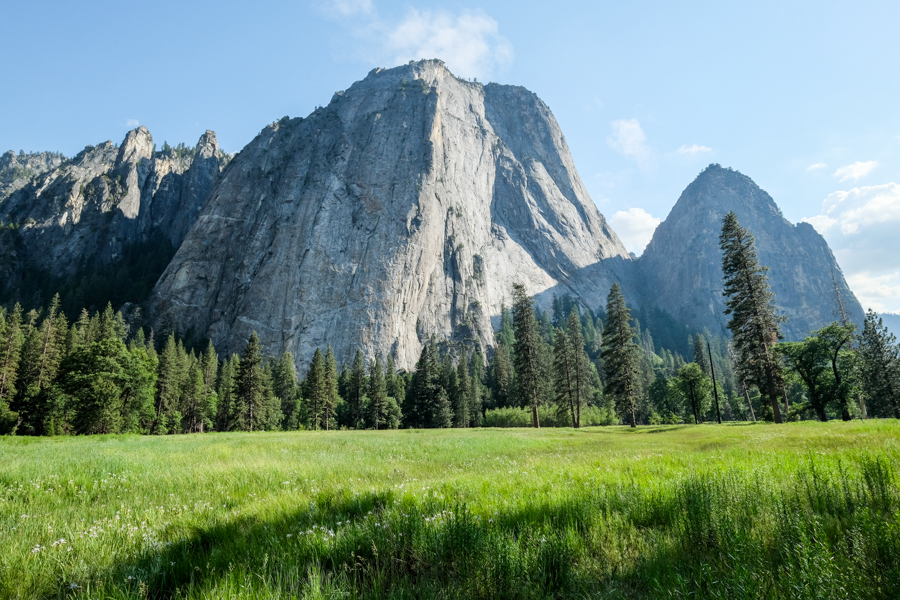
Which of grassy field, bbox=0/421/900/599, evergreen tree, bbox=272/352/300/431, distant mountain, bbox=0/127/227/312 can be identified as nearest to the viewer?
grassy field, bbox=0/421/900/599

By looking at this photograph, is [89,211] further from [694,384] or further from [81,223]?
[694,384]

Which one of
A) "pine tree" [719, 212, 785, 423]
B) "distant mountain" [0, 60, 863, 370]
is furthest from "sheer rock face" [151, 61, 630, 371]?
"pine tree" [719, 212, 785, 423]

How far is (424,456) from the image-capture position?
12.1 meters

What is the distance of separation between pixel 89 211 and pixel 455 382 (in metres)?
189

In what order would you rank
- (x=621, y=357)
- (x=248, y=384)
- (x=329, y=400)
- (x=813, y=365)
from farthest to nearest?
(x=329, y=400) → (x=248, y=384) → (x=813, y=365) → (x=621, y=357)

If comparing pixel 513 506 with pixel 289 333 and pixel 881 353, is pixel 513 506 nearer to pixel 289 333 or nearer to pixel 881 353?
pixel 881 353

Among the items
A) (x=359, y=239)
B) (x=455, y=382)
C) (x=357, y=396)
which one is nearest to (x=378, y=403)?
(x=357, y=396)

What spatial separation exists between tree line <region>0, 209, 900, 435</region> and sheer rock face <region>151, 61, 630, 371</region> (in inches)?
1276

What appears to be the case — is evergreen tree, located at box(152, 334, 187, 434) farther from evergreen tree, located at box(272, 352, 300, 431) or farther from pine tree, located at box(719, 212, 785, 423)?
pine tree, located at box(719, 212, 785, 423)

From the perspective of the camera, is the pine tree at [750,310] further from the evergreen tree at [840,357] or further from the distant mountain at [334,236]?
the distant mountain at [334,236]

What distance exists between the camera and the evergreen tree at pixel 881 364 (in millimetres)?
49156

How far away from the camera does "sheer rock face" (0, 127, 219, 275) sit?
164375 mm

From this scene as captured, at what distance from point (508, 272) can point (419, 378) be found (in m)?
93.2

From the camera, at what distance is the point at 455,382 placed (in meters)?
81.5
